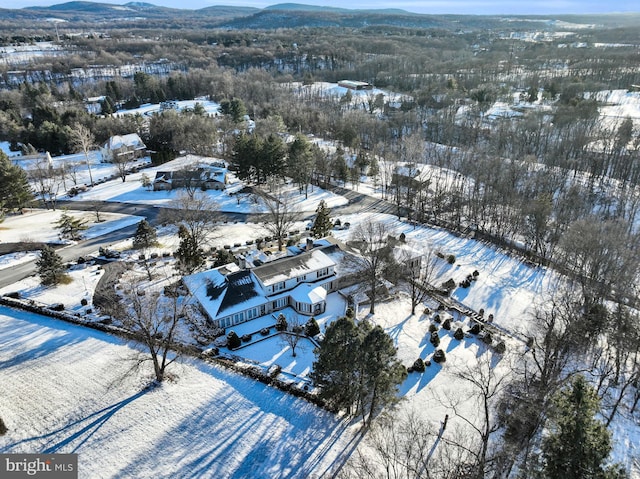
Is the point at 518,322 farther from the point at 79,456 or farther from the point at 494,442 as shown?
the point at 79,456

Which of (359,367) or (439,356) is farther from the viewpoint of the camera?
(439,356)

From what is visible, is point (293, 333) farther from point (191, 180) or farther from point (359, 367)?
point (191, 180)

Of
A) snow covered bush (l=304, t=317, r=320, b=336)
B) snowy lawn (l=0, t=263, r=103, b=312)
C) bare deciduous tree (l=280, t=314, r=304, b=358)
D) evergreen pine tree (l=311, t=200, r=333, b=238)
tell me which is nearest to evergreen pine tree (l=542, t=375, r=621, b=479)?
bare deciduous tree (l=280, t=314, r=304, b=358)

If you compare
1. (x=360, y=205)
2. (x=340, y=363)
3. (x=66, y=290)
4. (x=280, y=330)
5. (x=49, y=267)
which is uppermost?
(x=340, y=363)

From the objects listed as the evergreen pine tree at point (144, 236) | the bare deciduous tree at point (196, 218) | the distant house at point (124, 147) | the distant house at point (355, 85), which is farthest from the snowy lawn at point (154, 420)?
the distant house at point (355, 85)

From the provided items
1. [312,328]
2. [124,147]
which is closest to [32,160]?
[124,147]

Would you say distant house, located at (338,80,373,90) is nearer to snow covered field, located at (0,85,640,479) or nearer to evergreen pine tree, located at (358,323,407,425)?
snow covered field, located at (0,85,640,479)
